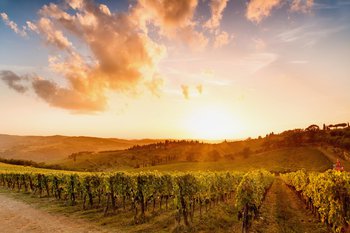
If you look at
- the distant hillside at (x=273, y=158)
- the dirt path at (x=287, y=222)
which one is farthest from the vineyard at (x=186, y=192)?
the distant hillside at (x=273, y=158)

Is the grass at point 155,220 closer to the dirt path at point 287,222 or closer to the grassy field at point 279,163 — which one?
the dirt path at point 287,222

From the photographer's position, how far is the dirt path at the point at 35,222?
22.9 meters

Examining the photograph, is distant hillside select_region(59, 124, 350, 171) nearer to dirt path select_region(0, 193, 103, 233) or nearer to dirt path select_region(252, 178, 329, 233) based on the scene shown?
dirt path select_region(252, 178, 329, 233)

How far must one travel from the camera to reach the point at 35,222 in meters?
25.5

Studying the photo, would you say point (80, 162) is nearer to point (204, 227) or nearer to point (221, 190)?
point (221, 190)

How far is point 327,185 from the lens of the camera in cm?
1670

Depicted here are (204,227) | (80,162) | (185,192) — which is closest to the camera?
(204,227)

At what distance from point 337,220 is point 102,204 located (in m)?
24.8

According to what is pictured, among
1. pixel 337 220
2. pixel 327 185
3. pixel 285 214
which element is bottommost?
pixel 285 214

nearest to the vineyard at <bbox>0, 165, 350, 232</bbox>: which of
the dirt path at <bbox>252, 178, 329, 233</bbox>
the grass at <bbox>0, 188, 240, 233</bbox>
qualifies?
the grass at <bbox>0, 188, 240, 233</bbox>

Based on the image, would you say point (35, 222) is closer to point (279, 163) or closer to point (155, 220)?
point (155, 220)

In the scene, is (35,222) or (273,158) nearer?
(35,222)

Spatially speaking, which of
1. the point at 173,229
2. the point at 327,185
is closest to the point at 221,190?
the point at 173,229

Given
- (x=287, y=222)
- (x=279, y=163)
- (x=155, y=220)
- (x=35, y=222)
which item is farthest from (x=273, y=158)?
(x=35, y=222)
